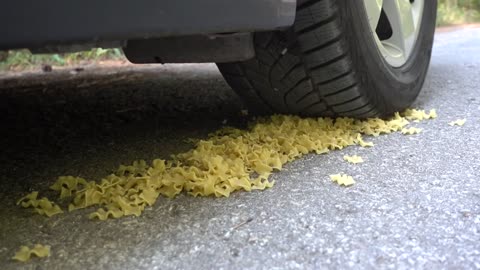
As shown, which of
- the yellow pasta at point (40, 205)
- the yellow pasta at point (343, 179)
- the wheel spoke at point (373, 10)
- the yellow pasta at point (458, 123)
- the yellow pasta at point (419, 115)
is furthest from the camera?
the yellow pasta at point (419, 115)

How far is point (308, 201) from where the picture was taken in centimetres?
138

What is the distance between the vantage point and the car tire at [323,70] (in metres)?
1.69

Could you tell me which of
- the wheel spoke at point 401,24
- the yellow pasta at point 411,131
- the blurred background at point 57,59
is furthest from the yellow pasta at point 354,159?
the blurred background at point 57,59

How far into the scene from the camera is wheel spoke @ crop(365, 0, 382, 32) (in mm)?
1869

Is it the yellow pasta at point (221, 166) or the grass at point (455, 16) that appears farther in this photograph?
the grass at point (455, 16)

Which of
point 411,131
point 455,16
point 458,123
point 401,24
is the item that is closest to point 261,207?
point 411,131

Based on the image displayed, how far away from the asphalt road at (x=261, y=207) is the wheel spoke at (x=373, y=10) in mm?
394

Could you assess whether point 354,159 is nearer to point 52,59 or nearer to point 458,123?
point 458,123

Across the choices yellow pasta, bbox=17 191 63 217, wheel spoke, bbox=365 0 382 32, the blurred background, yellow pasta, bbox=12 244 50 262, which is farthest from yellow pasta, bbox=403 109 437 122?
the blurred background

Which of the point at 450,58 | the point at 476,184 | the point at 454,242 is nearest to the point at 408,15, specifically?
the point at 476,184

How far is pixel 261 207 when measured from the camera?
1.35 m

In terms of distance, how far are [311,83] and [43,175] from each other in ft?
2.83

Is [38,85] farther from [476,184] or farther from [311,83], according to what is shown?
[476,184]

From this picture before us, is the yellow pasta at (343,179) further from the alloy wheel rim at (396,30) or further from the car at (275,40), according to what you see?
the alloy wheel rim at (396,30)
